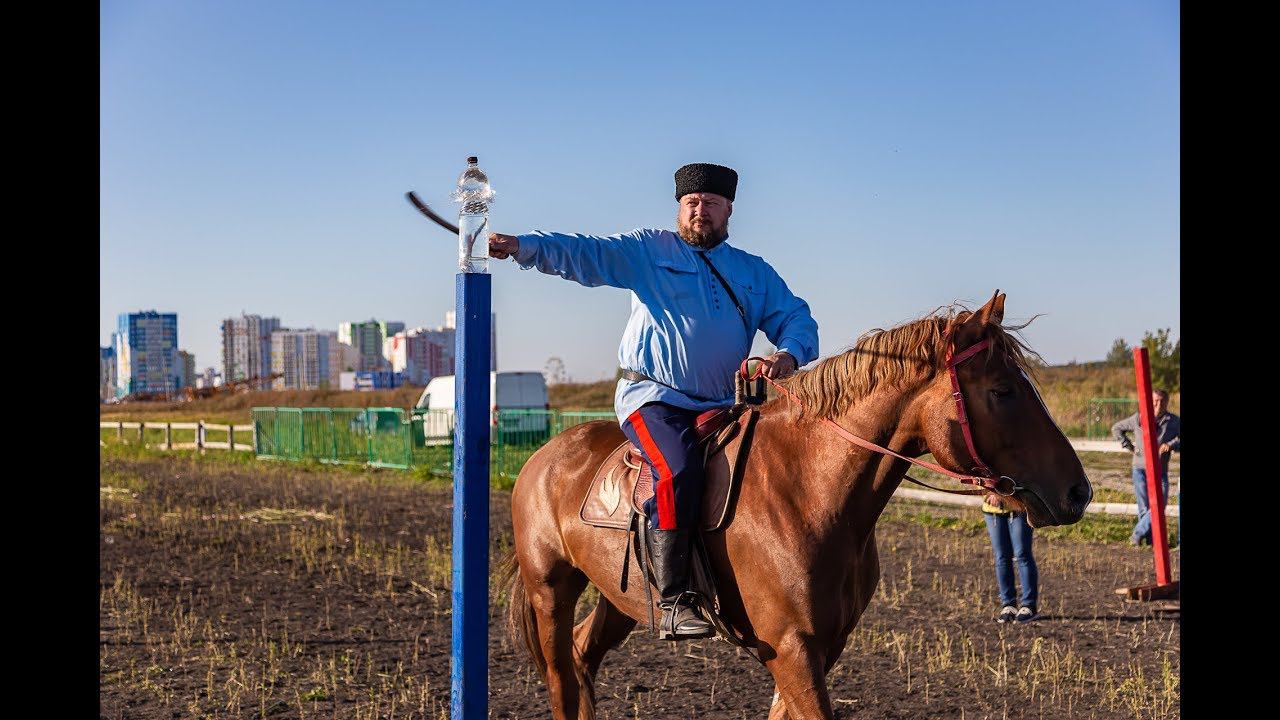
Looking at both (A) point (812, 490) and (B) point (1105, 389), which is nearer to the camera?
(A) point (812, 490)

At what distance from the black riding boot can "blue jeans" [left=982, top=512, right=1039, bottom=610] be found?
5143 millimetres

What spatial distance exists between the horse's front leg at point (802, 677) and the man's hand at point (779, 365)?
3.26ft

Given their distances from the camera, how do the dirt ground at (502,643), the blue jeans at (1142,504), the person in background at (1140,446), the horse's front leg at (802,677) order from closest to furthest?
the horse's front leg at (802,677)
the dirt ground at (502,643)
the person in background at (1140,446)
the blue jeans at (1142,504)

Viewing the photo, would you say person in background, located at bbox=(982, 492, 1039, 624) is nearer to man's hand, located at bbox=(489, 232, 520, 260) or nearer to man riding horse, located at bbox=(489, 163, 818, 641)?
man riding horse, located at bbox=(489, 163, 818, 641)

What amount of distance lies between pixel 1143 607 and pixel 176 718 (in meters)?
7.59

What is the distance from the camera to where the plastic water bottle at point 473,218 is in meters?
3.56

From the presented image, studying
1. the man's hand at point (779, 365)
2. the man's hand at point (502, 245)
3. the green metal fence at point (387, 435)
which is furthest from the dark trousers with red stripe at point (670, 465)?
the green metal fence at point (387, 435)

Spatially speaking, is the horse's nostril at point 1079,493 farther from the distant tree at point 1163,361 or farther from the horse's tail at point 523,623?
the distant tree at point 1163,361

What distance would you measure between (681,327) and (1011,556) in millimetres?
5513

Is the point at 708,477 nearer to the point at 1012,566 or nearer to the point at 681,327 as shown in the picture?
the point at 681,327
